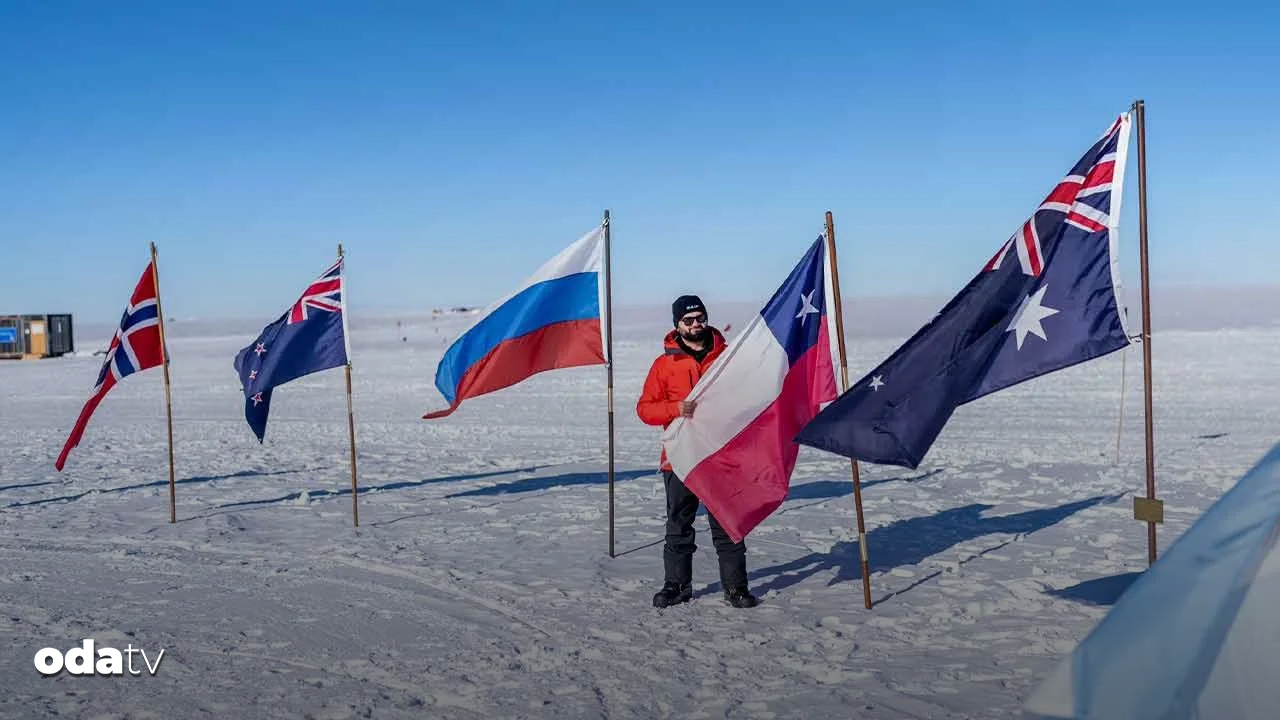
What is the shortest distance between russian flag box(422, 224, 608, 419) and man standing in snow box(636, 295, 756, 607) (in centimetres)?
164

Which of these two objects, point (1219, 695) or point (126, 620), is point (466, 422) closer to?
point (126, 620)

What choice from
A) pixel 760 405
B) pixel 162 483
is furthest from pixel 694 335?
pixel 162 483

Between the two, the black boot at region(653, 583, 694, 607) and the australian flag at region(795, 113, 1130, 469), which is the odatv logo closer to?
the black boot at region(653, 583, 694, 607)

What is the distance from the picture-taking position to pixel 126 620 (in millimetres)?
6578

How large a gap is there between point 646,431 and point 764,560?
9.77 meters

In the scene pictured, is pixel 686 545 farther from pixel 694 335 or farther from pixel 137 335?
pixel 137 335

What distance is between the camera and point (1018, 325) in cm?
541

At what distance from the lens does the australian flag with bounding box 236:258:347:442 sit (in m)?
9.99

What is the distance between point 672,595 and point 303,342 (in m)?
5.29

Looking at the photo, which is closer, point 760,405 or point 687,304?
point 760,405

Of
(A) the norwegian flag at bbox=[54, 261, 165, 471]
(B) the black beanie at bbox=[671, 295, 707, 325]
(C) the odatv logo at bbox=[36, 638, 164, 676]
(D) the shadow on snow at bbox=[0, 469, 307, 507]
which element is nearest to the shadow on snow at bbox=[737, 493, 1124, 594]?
(B) the black beanie at bbox=[671, 295, 707, 325]

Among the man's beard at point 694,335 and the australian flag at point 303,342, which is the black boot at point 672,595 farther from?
the australian flag at point 303,342

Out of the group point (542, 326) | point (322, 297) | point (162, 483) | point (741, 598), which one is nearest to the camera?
point (741, 598)

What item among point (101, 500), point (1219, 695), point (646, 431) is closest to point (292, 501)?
point (101, 500)
